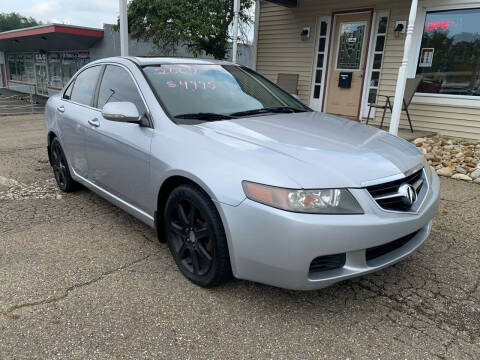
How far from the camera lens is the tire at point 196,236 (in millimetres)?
2367

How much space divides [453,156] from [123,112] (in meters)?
5.67

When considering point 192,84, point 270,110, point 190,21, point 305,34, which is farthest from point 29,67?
point 270,110

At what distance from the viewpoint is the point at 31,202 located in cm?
432

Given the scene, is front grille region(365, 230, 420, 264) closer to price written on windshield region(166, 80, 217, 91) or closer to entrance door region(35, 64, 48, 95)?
price written on windshield region(166, 80, 217, 91)

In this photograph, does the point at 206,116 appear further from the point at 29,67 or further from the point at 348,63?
the point at 29,67

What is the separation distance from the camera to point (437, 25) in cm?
784

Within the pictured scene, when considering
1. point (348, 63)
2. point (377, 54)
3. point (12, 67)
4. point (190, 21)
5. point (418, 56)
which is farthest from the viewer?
point (12, 67)

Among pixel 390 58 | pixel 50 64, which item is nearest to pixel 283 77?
pixel 390 58

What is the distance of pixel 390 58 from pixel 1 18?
293 ft

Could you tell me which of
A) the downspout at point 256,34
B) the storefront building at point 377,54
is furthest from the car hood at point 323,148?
the downspout at point 256,34

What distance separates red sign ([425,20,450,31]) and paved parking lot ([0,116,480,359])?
5789mm

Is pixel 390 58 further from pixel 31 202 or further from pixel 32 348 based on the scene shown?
pixel 32 348

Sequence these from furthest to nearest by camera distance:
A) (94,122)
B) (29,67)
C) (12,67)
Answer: (12,67), (29,67), (94,122)

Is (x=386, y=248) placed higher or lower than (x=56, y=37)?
lower
